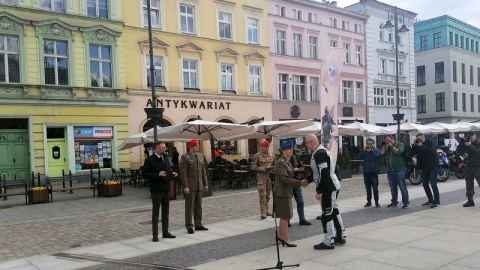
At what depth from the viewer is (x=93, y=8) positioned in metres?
22.9

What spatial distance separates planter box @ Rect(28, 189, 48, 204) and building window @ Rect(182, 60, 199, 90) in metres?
13.2

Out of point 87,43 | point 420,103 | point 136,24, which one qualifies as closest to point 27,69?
point 87,43

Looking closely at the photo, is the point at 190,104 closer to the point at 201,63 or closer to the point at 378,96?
the point at 201,63

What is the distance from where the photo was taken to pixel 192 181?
346 inches

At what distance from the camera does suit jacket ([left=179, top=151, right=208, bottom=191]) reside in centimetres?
871

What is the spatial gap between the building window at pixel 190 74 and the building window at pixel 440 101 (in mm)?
35078

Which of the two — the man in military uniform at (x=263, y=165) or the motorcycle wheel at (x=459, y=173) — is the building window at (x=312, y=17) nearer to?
the motorcycle wheel at (x=459, y=173)

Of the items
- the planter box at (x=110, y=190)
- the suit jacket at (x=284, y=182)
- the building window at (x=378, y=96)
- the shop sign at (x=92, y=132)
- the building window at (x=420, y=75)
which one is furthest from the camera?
the building window at (x=420, y=75)

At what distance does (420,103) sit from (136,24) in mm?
40759

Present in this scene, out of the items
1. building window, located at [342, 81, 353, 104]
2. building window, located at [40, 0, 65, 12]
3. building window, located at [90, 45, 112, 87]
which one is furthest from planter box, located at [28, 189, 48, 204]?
building window, located at [342, 81, 353, 104]

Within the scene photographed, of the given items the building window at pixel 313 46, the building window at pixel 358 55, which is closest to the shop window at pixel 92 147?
the building window at pixel 313 46

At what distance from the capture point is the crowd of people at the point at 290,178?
22.3ft

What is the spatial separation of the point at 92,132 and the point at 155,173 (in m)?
15.9

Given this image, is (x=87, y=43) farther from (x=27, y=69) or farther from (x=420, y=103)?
(x=420, y=103)
